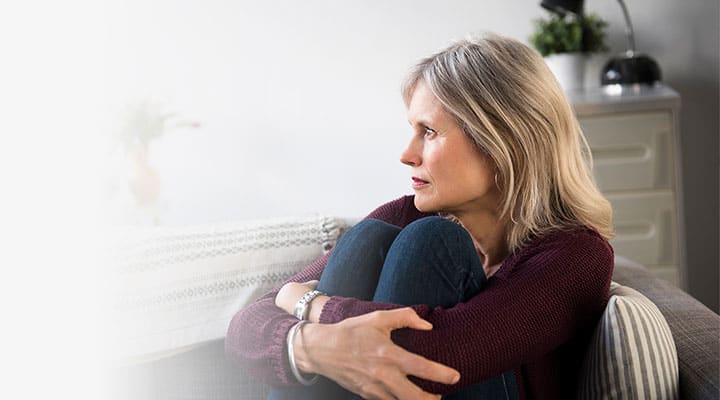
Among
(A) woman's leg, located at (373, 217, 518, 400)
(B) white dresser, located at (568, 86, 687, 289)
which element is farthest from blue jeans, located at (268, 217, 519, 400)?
(B) white dresser, located at (568, 86, 687, 289)

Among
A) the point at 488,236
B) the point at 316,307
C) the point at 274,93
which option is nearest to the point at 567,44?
the point at 274,93

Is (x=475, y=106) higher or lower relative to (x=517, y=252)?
higher

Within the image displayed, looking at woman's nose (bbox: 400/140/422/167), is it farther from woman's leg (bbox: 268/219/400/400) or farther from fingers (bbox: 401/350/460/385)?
fingers (bbox: 401/350/460/385)

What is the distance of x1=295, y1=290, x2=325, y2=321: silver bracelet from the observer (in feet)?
3.71

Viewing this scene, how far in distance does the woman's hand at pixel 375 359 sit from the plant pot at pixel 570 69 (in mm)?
1733

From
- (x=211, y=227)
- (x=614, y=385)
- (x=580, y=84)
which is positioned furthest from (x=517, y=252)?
(x=580, y=84)

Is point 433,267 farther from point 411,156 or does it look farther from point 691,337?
point 691,337

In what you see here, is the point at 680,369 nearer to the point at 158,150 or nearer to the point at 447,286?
the point at 447,286

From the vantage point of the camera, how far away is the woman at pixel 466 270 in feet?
3.38

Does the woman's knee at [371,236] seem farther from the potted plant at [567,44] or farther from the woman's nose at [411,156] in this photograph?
the potted plant at [567,44]

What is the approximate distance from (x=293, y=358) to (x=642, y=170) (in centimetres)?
152

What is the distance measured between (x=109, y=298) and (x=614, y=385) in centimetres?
77

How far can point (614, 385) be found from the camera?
108 cm

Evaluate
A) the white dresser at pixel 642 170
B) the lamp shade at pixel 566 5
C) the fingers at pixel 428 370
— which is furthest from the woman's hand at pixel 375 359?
the lamp shade at pixel 566 5
